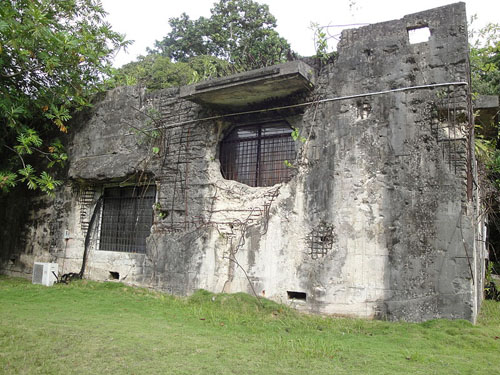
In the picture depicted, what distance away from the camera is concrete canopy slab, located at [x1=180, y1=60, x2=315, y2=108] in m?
6.24

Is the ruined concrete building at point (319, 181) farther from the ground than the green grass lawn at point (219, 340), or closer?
farther from the ground

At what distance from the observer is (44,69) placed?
27.2 feet

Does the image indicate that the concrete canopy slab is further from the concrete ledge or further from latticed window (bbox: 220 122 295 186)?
the concrete ledge

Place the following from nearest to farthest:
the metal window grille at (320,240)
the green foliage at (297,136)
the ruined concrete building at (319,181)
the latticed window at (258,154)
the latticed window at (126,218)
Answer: the ruined concrete building at (319,181) → the metal window grille at (320,240) → the green foliage at (297,136) → the latticed window at (258,154) → the latticed window at (126,218)

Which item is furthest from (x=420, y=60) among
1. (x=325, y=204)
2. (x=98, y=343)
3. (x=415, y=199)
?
(x=98, y=343)

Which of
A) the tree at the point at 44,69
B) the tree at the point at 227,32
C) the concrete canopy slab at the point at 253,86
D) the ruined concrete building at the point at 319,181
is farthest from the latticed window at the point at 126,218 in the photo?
the tree at the point at 227,32

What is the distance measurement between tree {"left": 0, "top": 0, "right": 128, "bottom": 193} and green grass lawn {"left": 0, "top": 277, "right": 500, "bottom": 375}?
3.42 meters

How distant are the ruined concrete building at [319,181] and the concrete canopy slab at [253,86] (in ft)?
0.08

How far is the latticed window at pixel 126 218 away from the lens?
8359mm

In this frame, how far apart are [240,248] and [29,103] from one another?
527 cm

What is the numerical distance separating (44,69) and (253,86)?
4.40 m

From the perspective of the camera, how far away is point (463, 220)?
17.6 feet

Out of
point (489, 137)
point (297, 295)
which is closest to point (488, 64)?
point (489, 137)

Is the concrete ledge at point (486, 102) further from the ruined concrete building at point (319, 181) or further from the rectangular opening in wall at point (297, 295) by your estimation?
the rectangular opening in wall at point (297, 295)
